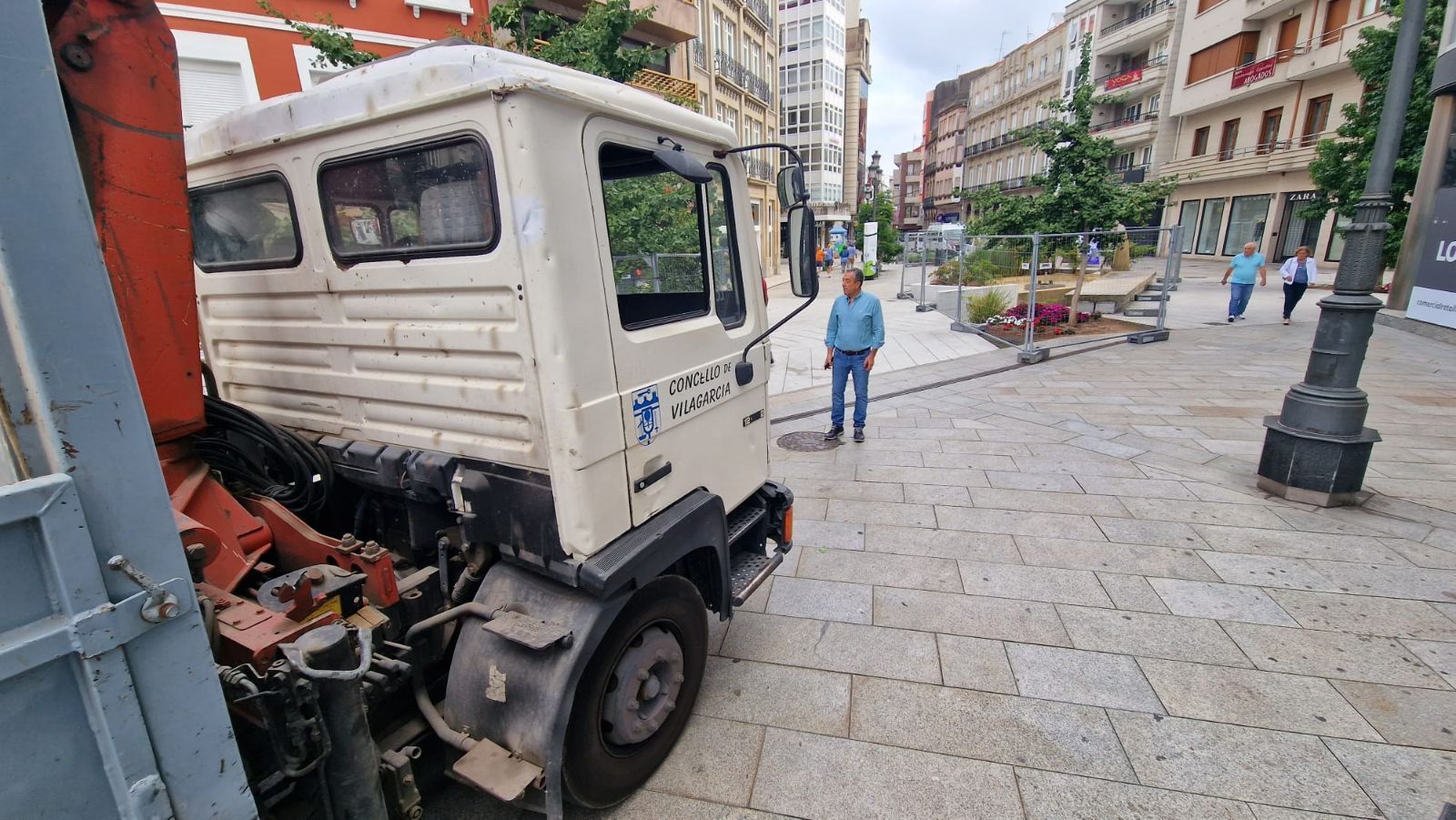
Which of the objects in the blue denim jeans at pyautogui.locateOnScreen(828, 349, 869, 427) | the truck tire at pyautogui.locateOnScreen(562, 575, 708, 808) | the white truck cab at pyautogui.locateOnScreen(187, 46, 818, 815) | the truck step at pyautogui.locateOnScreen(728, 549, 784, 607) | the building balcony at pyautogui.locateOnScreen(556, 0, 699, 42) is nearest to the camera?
the white truck cab at pyautogui.locateOnScreen(187, 46, 818, 815)

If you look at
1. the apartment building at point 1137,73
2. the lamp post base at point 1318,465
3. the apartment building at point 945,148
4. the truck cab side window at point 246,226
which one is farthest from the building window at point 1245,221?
the apartment building at point 945,148

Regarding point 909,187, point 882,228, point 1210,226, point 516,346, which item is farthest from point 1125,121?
point 909,187

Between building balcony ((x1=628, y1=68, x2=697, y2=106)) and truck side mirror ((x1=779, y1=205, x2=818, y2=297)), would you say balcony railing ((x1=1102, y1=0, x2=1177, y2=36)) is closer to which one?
building balcony ((x1=628, y1=68, x2=697, y2=106))

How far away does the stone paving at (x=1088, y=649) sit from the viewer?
261cm

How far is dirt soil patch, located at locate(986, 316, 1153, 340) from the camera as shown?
41.8 ft

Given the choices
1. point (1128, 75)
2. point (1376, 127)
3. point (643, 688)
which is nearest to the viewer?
point (643, 688)

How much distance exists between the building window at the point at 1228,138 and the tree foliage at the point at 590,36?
34337 millimetres

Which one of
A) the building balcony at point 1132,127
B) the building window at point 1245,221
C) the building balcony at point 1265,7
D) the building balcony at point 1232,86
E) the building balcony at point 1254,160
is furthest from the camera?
the building balcony at point 1132,127

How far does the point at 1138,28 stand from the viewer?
36031 mm

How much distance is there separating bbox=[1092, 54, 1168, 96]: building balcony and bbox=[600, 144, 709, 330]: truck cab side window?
133 feet

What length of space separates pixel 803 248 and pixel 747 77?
34.2 meters

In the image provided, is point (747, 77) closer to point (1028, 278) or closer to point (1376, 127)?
point (1028, 278)

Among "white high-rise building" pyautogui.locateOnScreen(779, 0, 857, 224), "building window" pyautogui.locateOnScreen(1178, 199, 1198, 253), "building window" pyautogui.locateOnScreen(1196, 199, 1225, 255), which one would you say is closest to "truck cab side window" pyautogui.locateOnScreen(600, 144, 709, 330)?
"building window" pyautogui.locateOnScreen(1196, 199, 1225, 255)

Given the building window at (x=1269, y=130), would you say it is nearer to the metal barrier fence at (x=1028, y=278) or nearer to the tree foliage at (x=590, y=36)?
the metal barrier fence at (x=1028, y=278)
